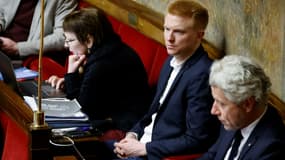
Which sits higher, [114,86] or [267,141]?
[267,141]

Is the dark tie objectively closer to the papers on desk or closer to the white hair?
the white hair

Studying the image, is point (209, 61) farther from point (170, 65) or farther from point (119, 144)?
point (119, 144)

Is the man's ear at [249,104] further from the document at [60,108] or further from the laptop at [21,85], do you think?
the laptop at [21,85]

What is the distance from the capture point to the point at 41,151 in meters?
2.48

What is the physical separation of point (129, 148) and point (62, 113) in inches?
14.3

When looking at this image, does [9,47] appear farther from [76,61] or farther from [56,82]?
[76,61]

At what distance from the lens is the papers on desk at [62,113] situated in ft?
10.2

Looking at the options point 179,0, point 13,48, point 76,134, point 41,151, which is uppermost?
point 179,0

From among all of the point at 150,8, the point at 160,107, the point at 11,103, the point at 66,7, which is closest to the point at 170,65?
the point at 160,107

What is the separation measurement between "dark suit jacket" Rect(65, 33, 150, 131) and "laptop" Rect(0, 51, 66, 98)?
21 cm

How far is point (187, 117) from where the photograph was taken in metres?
2.87

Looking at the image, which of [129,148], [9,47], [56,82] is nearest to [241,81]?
[129,148]

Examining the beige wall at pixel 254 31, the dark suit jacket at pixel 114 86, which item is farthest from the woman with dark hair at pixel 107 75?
the beige wall at pixel 254 31

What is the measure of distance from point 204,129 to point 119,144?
1.48 feet
